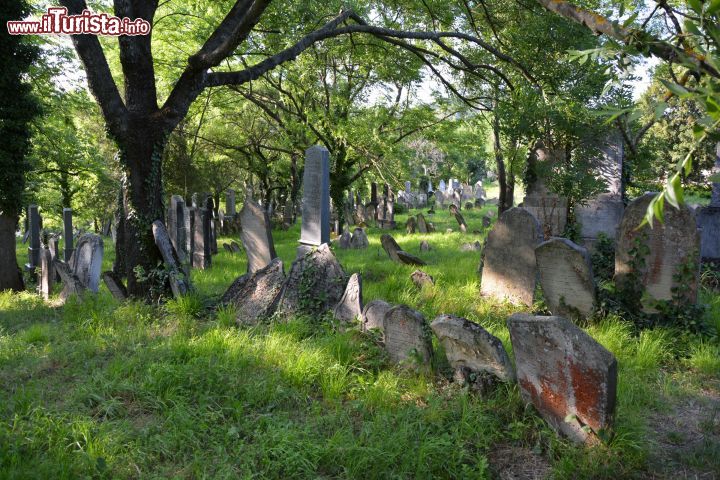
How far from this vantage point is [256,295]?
6246 mm

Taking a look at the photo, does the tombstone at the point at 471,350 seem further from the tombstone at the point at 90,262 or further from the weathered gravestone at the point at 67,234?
the weathered gravestone at the point at 67,234

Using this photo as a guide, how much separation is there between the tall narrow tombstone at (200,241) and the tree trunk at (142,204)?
3915 millimetres

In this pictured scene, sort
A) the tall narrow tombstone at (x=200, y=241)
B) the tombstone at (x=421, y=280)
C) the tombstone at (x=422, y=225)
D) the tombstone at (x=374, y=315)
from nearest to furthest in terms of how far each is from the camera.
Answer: the tombstone at (x=374, y=315)
the tombstone at (x=421, y=280)
the tall narrow tombstone at (x=200, y=241)
the tombstone at (x=422, y=225)

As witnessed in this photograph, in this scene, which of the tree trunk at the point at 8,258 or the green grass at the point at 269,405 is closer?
the green grass at the point at 269,405

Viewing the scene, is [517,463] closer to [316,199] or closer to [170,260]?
[170,260]

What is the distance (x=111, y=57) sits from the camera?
49.2 feet

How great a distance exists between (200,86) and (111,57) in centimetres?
1064

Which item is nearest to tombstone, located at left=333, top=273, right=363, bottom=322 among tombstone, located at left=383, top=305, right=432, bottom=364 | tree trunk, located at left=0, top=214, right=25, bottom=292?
tombstone, located at left=383, top=305, right=432, bottom=364

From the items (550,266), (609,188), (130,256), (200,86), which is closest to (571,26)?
(609,188)

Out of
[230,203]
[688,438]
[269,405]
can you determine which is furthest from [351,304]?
[230,203]

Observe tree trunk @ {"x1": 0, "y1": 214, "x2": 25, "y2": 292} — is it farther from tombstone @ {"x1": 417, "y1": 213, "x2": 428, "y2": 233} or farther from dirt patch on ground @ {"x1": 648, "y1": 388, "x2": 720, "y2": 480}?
tombstone @ {"x1": 417, "y1": 213, "x2": 428, "y2": 233}

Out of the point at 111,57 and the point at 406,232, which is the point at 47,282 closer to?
the point at 111,57

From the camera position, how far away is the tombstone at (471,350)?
3.96 m

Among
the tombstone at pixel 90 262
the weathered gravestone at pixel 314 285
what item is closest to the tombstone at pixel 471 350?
the weathered gravestone at pixel 314 285
